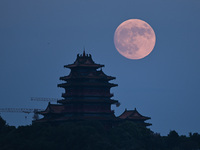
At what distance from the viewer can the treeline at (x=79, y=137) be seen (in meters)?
146

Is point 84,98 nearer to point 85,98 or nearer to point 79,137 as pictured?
point 85,98

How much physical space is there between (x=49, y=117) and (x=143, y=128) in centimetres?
2338

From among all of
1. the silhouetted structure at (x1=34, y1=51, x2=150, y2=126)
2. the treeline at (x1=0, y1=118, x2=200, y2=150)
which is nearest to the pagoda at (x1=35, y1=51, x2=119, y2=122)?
the silhouetted structure at (x1=34, y1=51, x2=150, y2=126)

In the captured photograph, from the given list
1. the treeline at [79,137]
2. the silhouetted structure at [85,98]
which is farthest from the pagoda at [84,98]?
the treeline at [79,137]

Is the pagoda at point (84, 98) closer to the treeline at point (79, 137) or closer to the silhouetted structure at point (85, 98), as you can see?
the silhouetted structure at point (85, 98)

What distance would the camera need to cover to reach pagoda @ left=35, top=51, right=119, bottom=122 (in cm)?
16400

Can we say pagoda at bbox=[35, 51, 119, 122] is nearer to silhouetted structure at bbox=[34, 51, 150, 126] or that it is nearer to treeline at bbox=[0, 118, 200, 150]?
silhouetted structure at bbox=[34, 51, 150, 126]

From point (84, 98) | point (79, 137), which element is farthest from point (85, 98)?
point (79, 137)

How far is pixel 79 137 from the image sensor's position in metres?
149

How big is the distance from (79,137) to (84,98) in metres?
17.9

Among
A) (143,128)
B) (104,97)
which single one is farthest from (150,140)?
(104,97)

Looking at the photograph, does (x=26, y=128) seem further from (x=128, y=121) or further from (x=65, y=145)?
(x=128, y=121)

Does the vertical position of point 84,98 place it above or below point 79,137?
above

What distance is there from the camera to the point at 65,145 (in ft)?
487
